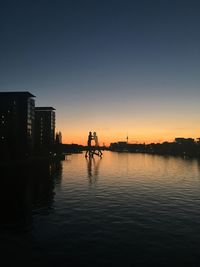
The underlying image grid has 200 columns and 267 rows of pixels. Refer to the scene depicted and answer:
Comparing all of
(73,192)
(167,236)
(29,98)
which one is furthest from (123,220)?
(29,98)

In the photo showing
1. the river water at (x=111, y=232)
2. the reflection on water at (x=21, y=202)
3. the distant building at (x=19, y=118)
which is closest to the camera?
the river water at (x=111, y=232)

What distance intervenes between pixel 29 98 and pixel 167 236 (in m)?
162

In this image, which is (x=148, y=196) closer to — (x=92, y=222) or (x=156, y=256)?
(x=92, y=222)

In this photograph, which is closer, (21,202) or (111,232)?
(111,232)

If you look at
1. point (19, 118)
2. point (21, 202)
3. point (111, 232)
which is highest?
point (19, 118)

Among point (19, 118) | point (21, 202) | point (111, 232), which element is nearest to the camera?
point (111, 232)

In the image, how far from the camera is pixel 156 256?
24.1 metres

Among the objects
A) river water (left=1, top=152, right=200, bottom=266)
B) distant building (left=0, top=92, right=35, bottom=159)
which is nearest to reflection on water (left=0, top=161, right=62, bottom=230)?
river water (left=1, top=152, right=200, bottom=266)

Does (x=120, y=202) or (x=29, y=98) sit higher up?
(x=29, y=98)

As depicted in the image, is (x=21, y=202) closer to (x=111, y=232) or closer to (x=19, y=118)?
(x=111, y=232)

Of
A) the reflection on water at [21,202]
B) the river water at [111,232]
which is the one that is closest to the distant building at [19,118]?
the reflection on water at [21,202]

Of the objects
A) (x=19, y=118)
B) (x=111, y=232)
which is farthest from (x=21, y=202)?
(x=19, y=118)

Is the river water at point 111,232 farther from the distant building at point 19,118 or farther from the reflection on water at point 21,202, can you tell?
the distant building at point 19,118

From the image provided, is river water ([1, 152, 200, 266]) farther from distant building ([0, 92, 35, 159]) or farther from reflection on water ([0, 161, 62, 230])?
distant building ([0, 92, 35, 159])
